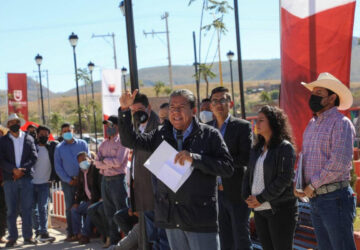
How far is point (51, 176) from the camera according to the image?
10.5 m

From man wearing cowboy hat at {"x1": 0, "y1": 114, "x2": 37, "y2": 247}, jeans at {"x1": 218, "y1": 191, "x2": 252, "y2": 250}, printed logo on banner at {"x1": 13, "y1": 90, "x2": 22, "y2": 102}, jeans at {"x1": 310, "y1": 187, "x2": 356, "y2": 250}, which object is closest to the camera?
jeans at {"x1": 310, "y1": 187, "x2": 356, "y2": 250}

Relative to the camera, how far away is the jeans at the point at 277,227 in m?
4.95

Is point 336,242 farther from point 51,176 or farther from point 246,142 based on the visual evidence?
point 51,176

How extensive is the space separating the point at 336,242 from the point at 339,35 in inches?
106

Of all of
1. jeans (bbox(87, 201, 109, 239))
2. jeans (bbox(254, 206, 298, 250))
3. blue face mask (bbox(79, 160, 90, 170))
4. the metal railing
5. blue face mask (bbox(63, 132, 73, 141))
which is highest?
blue face mask (bbox(63, 132, 73, 141))

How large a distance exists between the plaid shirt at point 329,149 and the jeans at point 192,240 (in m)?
1.07

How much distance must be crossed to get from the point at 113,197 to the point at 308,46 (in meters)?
3.90

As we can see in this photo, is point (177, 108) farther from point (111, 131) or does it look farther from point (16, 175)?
point (16, 175)

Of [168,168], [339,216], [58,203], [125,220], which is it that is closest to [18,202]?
[58,203]

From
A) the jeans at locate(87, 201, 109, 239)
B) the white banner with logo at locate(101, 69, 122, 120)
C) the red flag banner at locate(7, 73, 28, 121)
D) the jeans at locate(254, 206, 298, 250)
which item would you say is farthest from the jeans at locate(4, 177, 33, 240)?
the red flag banner at locate(7, 73, 28, 121)

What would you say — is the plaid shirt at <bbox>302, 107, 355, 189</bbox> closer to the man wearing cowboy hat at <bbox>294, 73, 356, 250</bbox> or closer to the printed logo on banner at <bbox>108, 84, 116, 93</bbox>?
the man wearing cowboy hat at <bbox>294, 73, 356, 250</bbox>

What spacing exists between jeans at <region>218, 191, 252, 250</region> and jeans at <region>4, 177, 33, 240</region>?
498 cm

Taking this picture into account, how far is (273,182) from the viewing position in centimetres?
499

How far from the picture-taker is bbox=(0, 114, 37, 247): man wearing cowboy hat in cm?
956
